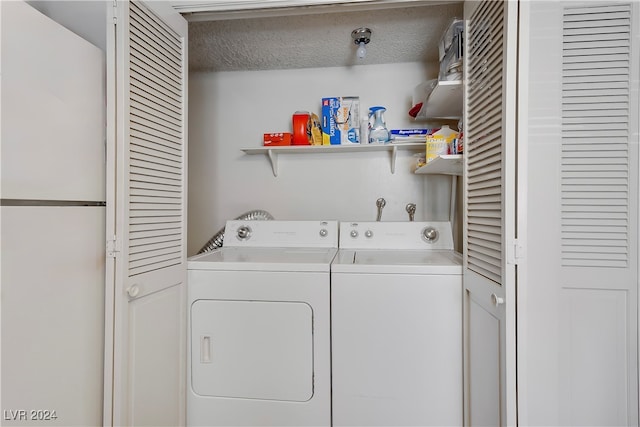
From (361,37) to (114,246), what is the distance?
1.69 m

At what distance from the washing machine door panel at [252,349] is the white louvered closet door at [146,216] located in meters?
0.10

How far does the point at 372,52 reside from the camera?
7.34 feet

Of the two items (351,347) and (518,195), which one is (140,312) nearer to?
(351,347)

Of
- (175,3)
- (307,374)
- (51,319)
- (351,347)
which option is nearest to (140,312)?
(51,319)

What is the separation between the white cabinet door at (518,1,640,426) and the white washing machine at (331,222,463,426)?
0.41 metres

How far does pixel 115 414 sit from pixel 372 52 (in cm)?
232

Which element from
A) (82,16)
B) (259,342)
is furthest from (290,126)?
(259,342)

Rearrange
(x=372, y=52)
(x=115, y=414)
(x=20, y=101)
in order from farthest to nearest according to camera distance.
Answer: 1. (x=372, y=52)
2. (x=115, y=414)
3. (x=20, y=101)

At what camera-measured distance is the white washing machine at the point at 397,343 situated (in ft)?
4.81

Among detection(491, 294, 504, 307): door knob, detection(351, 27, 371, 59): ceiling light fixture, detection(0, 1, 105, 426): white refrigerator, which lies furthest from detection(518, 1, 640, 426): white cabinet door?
detection(0, 1, 105, 426): white refrigerator

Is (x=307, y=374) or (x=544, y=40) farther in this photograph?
(x=307, y=374)

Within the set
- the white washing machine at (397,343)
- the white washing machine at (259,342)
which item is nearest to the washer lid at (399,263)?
the white washing machine at (397,343)

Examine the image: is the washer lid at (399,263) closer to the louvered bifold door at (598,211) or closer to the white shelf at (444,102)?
the louvered bifold door at (598,211)

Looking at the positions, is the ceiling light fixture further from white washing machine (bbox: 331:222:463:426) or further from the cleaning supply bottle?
white washing machine (bbox: 331:222:463:426)
